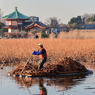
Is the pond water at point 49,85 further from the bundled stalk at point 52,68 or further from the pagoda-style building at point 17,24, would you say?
the pagoda-style building at point 17,24

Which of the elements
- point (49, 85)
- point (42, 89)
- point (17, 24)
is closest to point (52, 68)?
point (49, 85)

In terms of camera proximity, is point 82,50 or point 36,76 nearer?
point 36,76

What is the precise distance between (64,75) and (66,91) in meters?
3.39

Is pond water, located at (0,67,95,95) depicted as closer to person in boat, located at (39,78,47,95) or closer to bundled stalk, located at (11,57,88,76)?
person in boat, located at (39,78,47,95)

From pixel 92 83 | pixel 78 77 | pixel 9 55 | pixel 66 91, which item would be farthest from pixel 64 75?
pixel 9 55

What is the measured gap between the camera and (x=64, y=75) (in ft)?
41.9

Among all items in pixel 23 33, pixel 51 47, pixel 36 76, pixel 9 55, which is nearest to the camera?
pixel 36 76

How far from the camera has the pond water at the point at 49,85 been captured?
368 inches

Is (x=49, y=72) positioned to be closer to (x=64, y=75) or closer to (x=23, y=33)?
(x=64, y=75)

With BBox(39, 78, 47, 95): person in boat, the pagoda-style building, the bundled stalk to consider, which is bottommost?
BBox(39, 78, 47, 95): person in boat

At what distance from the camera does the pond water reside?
9.36m

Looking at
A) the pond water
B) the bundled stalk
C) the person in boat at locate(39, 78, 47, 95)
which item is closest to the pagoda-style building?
the bundled stalk

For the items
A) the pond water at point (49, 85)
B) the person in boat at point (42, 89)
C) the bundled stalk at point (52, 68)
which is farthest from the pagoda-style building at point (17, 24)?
the person in boat at point (42, 89)

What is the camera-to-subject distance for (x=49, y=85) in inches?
415
